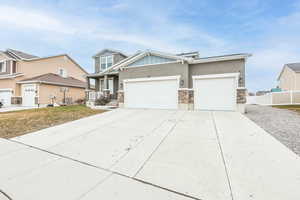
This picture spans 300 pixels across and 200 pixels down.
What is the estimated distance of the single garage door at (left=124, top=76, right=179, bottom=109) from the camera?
10266 mm

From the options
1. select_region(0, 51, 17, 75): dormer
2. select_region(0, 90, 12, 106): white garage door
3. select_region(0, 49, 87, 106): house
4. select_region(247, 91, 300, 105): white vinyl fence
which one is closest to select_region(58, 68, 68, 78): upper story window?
select_region(0, 49, 87, 106): house

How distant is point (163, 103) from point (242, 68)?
18.9 feet

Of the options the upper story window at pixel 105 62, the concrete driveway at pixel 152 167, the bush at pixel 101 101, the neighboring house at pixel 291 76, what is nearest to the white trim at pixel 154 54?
the bush at pixel 101 101

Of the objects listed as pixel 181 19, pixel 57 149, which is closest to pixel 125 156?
pixel 57 149

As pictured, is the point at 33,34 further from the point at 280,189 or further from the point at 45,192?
the point at 280,189

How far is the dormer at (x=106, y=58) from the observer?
15.4 metres

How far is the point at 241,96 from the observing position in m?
8.69

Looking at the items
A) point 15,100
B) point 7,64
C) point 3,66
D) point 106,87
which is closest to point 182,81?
point 106,87

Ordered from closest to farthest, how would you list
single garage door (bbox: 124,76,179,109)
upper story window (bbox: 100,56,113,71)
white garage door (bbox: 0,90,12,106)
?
single garage door (bbox: 124,76,179,109) → upper story window (bbox: 100,56,113,71) → white garage door (bbox: 0,90,12,106)

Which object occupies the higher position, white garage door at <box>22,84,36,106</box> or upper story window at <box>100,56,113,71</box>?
upper story window at <box>100,56,113,71</box>

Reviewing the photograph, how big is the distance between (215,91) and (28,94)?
2102 cm

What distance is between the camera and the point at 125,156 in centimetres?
323

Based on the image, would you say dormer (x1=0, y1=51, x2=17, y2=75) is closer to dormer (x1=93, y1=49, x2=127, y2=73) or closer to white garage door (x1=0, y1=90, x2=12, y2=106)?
white garage door (x1=0, y1=90, x2=12, y2=106)

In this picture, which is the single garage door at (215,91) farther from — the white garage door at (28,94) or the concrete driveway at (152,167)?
the white garage door at (28,94)
